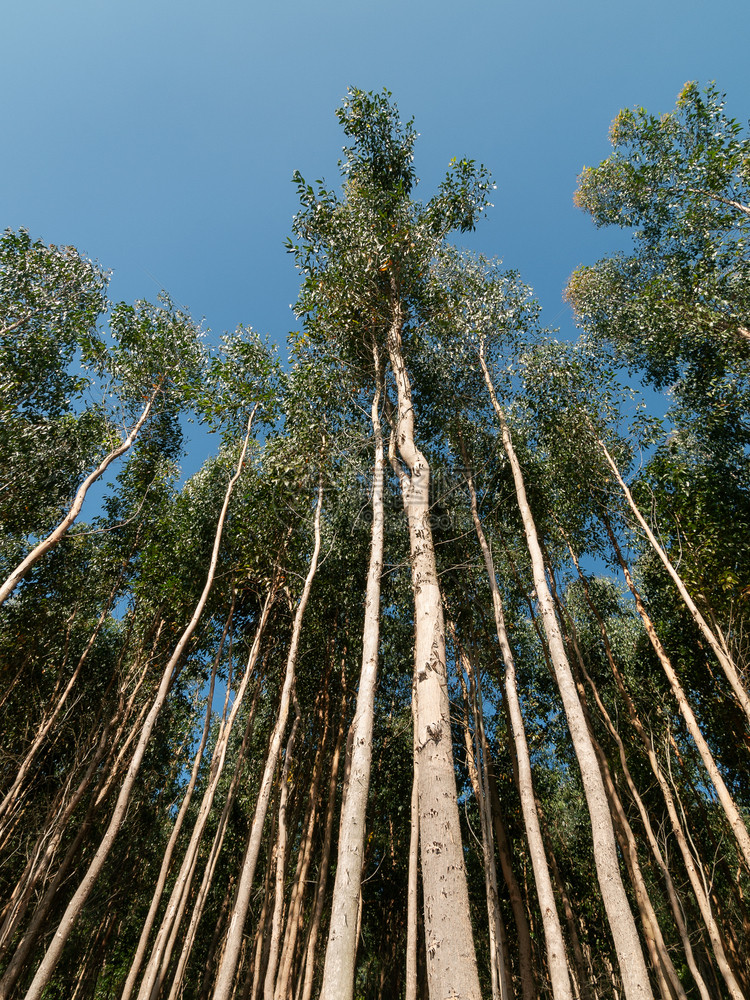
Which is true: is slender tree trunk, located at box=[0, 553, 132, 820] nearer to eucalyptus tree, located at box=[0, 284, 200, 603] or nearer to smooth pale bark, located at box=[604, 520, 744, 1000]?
eucalyptus tree, located at box=[0, 284, 200, 603]

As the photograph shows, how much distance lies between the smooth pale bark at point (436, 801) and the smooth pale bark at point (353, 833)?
0.69 meters

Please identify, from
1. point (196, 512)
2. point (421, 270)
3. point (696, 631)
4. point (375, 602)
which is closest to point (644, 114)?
point (421, 270)

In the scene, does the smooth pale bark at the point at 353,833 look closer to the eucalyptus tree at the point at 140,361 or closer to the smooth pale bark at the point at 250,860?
the smooth pale bark at the point at 250,860

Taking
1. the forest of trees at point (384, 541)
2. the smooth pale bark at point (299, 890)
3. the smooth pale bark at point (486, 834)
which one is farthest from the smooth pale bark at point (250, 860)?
the smooth pale bark at point (486, 834)

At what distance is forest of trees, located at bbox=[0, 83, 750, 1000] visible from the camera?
8898 millimetres

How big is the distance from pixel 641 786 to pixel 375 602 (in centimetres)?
1159

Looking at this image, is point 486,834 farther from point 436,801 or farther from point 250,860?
point 436,801

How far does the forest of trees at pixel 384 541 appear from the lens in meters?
8.90

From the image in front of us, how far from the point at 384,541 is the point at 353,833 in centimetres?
497

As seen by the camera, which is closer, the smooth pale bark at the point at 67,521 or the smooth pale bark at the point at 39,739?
the smooth pale bark at the point at 67,521

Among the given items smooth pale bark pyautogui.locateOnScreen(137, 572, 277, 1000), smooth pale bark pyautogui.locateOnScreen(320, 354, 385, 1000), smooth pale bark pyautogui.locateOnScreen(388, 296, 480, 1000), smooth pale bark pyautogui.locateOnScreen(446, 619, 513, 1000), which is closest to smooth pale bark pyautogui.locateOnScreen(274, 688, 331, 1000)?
smooth pale bark pyautogui.locateOnScreen(137, 572, 277, 1000)

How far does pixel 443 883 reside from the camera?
3.46 metres

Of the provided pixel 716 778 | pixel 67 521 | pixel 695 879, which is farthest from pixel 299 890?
pixel 67 521

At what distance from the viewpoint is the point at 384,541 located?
8.70 metres
